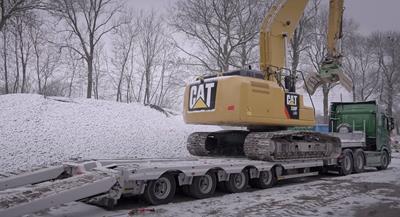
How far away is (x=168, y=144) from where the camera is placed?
19984mm

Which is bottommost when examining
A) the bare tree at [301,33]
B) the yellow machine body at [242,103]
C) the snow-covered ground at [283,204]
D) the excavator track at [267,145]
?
the snow-covered ground at [283,204]

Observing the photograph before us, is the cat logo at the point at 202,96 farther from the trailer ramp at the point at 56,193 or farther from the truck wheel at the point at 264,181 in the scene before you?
the trailer ramp at the point at 56,193

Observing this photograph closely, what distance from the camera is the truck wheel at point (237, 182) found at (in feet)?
34.8

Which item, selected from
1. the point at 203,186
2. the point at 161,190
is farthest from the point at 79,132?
the point at 161,190

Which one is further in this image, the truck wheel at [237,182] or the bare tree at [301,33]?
the bare tree at [301,33]

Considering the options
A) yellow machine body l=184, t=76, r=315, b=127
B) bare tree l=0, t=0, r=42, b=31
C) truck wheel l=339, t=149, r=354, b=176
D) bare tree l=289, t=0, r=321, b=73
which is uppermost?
bare tree l=289, t=0, r=321, b=73

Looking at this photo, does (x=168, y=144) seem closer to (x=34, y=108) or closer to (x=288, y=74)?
(x=34, y=108)

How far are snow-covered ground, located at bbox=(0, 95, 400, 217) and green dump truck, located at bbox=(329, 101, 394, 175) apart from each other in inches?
25.3

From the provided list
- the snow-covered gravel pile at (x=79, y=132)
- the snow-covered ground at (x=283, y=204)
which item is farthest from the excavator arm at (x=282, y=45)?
the snow-covered gravel pile at (x=79, y=132)

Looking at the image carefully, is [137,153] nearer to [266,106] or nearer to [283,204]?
[266,106]

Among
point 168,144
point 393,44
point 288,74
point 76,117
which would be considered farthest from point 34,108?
point 393,44

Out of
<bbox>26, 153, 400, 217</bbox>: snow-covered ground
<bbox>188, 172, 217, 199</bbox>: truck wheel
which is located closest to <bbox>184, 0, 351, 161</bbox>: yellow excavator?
<bbox>26, 153, 400, 217</bbox>: snow-covered ground

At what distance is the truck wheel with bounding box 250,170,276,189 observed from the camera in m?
11.5

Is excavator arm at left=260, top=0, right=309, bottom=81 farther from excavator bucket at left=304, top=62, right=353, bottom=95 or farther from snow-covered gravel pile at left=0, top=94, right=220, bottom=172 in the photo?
snow-covered gravel pile at left=0, top=94, right=220, bottom=172
